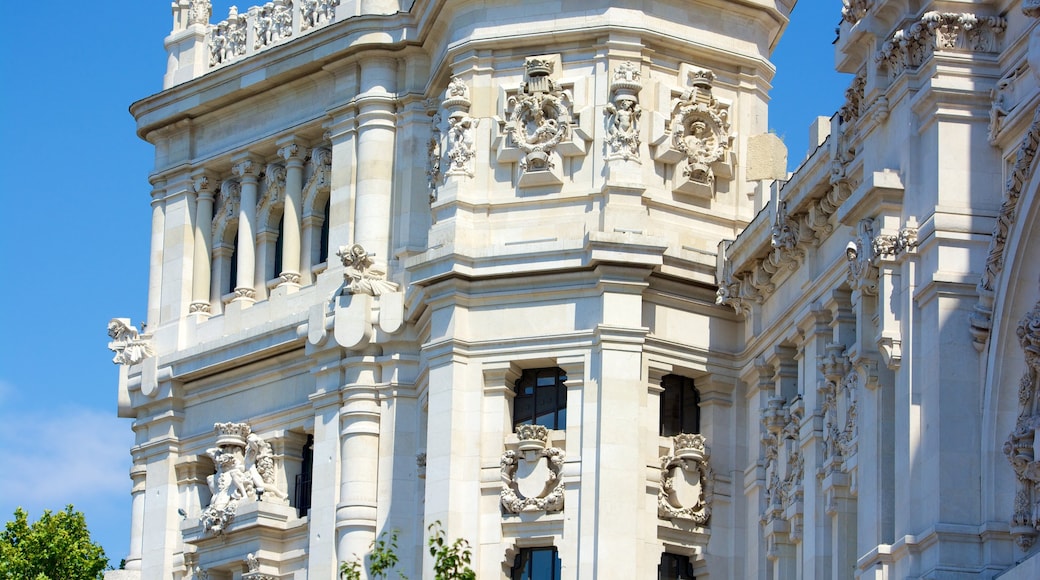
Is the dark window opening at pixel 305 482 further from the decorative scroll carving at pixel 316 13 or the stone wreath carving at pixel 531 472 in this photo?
the decorative scroll carving at pixel 316 13

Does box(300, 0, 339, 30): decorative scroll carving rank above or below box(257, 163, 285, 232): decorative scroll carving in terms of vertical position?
above

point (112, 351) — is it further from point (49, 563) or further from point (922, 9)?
point (922, 9)

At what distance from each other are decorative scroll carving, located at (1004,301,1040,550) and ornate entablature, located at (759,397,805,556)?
8810 mm

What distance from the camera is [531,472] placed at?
48938 mm

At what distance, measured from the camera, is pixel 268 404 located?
55438 millimetres

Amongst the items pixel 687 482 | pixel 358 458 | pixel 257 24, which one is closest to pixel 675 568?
pixel 687 482

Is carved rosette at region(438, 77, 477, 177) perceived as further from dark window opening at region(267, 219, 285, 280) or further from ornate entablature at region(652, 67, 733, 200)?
dark window opening at region(267, 219, 285, 280)

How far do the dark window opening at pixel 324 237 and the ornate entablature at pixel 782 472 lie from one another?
37.3 feet

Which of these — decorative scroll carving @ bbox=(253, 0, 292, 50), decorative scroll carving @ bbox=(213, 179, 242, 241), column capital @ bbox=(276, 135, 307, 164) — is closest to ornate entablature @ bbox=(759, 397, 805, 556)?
column capital @ bbox=(276, 135, 307, 164)

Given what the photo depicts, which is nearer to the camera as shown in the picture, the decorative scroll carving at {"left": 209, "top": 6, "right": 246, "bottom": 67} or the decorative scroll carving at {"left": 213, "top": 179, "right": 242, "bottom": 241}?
the decorative scroll carving at {"left": 213, "top": 179, "right": 242, "bottom": 241}

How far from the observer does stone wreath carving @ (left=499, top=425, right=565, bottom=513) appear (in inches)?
1916

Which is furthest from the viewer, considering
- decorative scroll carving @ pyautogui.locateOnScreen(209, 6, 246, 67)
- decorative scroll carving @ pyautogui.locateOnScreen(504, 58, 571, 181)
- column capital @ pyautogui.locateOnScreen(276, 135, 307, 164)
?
decorative scroll carving @ pyautogui.locateOnScreen(209, 6, 246, 67)

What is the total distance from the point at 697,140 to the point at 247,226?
10506 mm

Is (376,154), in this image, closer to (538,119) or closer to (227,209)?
(538,119)
